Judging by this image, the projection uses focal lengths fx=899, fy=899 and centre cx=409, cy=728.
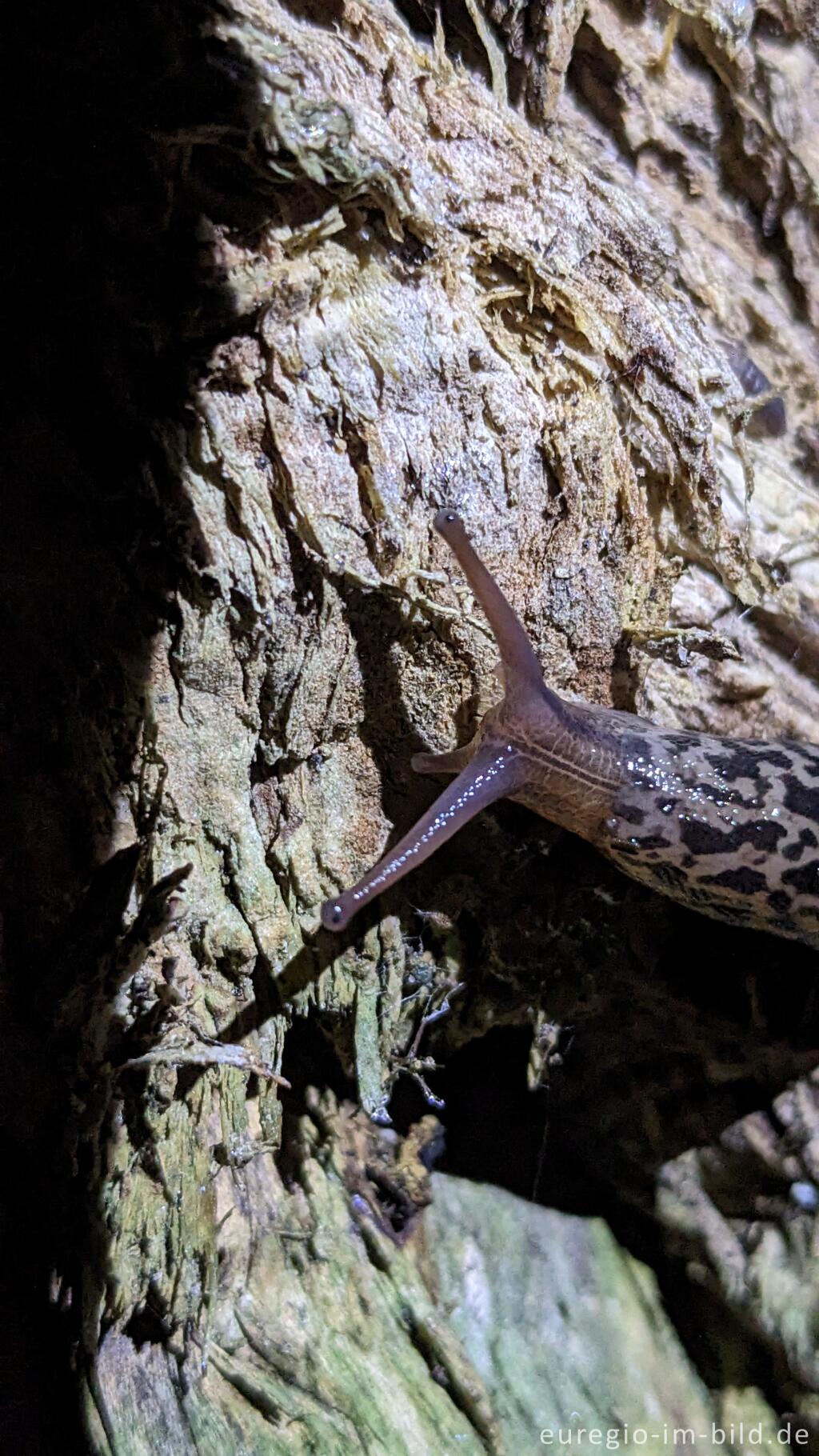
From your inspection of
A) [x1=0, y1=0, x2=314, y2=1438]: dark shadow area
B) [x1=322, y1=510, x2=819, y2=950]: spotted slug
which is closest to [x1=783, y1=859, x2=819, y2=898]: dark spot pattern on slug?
[x1=322, y1=510, x2=819, y2=950]: spotted slug

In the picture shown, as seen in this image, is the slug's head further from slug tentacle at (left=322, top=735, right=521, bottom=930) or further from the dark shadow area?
the dark shadow area

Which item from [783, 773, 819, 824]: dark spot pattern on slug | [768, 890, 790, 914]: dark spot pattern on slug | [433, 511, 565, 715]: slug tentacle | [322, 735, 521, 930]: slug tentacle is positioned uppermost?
[433, 511, 565, 715]: slug tentacle

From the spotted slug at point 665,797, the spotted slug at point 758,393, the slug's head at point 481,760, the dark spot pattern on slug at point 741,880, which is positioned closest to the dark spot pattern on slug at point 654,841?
the spotted slug at point 665,797

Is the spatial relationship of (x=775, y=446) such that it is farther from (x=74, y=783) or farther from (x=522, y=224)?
(x=74, y=783)

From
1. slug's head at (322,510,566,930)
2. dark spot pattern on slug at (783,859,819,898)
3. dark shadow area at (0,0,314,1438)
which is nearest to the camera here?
dark shadow area at (0,0,314,1438)

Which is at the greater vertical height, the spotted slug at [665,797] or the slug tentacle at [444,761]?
the slug tentacle at [444,761]

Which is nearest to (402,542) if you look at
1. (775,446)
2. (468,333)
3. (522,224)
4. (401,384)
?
(401,384)

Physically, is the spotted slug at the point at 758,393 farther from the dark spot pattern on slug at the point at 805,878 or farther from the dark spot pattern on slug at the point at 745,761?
the dark spot pattern on slug at the point at 805,878
